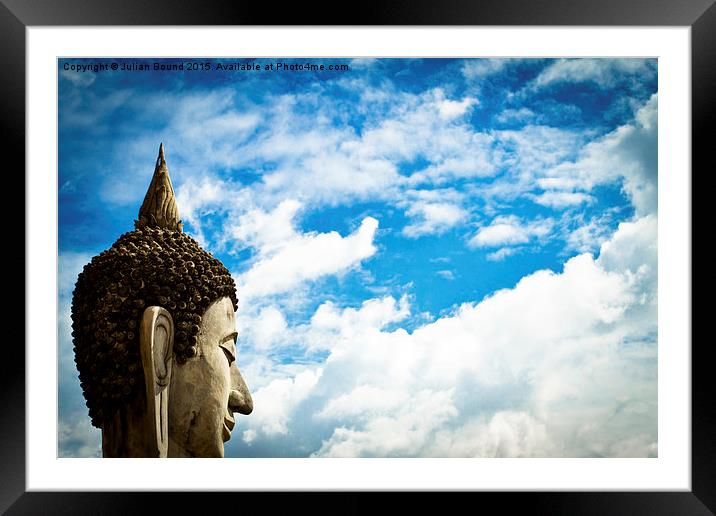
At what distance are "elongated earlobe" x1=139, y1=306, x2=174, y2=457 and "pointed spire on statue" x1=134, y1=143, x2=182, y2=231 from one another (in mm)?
775

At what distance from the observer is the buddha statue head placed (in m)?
5.23

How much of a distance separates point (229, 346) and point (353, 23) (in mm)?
2512

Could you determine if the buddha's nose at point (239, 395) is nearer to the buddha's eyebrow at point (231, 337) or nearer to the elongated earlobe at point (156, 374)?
the buddha's eyebrow at point (231, 337)

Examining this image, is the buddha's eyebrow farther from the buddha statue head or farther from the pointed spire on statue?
the pointed spire on statue

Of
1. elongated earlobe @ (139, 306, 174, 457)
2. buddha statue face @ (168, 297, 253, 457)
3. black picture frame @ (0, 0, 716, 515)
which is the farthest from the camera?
buddha statue face @ (168, 297, 253, 457)

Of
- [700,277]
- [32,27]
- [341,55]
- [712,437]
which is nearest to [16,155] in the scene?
[32,27]

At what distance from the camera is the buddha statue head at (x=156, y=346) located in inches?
206

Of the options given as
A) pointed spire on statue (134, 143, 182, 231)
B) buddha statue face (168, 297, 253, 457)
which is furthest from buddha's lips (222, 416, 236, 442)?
pointed spire on statue (134, 143, 182, 231)

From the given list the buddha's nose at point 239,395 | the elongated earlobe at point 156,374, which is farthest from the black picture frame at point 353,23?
the buddha's nose at point 239,395

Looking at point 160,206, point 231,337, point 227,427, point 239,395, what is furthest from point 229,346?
point 160,206

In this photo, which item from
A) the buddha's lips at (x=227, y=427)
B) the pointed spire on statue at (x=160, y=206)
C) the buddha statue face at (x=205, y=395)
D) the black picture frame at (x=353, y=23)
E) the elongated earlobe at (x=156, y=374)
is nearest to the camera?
the black picture frame at (x=353, y=23)

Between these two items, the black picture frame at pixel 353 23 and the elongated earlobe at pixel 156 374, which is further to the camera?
the elongated earlobe at pixel 156 374

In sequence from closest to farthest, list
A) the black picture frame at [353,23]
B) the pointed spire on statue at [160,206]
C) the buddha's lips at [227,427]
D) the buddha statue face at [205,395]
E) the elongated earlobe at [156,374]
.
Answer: the black picture frame at [353,23]
the elongated earlobe at [156,374]
the buddha statue face at [205,395]
the buddha's lips at [227,427]
the pointed spire on statue at [160,206]

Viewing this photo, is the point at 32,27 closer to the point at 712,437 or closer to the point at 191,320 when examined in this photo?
the point at 191,320
